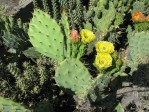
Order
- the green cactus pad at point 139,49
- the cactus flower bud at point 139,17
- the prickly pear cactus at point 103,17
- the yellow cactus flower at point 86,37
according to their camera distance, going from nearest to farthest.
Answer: the yellow cactus flower at point 86,37
the green cactus pad at point 139,49
the cactus flower bud at point 139,17
the prickly pear cactus at point 103,17

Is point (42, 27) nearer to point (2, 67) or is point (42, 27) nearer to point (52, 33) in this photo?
point (52, 33)

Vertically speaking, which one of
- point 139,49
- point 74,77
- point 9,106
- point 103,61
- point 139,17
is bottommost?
point 9,106

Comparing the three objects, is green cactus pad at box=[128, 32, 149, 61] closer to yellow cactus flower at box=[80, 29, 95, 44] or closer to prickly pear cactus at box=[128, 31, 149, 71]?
prickly pear cactus at box=[128, 31, 149, 71]

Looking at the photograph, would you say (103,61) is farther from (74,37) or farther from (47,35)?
(47,35)

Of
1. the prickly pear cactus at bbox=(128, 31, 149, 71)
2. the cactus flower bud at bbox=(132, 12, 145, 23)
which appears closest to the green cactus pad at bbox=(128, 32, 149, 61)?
the prickly pear cactus at bbox=(128, 31, 149, 71)

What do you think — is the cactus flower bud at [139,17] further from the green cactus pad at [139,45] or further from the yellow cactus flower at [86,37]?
the yellow cactus flower at [86,37]

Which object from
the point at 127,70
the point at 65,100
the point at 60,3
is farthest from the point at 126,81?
the point at 60,3

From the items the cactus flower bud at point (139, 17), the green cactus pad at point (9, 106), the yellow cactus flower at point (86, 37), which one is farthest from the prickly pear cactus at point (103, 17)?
the green cactus pad at point (9, 106)

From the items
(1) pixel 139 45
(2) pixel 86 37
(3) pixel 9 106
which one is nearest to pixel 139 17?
(1) pixel 139 45
